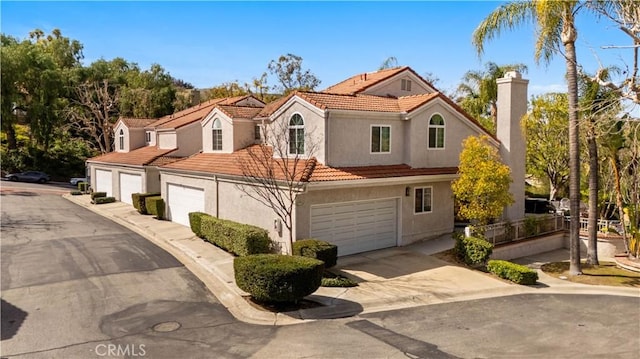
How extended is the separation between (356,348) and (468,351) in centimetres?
243

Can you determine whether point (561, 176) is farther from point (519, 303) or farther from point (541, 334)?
point (541, 334)

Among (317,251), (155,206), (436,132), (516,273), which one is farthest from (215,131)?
(516,273)

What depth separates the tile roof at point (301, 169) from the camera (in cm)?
1714

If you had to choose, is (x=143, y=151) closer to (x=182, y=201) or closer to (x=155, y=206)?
(x=155, y=206)

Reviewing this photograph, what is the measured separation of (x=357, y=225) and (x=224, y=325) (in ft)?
26.9

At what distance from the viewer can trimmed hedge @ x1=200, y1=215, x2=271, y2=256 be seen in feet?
55.5

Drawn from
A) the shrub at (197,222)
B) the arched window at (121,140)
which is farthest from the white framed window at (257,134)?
the arched window at (121,140)

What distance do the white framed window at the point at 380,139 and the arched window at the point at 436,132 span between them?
229 cm

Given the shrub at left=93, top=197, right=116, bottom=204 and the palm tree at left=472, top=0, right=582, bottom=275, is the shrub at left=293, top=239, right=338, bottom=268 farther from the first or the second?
the shrub at left=93, top=197, right=116, bottom=204

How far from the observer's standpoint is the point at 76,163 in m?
54.0

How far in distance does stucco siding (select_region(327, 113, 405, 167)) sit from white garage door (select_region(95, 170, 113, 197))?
23.7 metres

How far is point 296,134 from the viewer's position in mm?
19234

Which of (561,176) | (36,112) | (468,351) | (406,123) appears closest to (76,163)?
(36,112)

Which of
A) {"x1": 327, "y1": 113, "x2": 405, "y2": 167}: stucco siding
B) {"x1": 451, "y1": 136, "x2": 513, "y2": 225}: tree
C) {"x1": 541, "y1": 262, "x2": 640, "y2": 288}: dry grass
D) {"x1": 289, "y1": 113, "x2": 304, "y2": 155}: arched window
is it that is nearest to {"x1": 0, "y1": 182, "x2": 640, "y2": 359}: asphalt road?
{"x1": 541, "y1": 262, "x2": 640, "y2": 288}: dry grass
